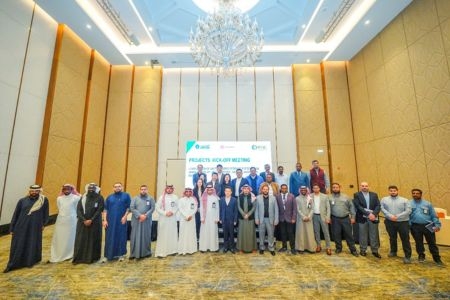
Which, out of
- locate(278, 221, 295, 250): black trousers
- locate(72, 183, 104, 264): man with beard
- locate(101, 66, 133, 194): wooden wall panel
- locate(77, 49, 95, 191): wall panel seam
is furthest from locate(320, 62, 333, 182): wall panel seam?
locate(77, 49, 95, 191): wall panel seam

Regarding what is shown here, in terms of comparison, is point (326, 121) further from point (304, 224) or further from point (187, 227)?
point (187, 227)

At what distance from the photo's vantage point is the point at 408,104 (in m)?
5.75

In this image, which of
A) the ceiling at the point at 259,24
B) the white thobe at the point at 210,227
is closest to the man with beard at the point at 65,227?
the white thobe at the point at 210,227

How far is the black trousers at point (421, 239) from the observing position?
3.39 metres

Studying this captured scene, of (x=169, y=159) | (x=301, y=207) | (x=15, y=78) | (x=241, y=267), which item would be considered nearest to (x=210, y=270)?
(x=241, y=267)

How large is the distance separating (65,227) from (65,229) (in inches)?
1.4

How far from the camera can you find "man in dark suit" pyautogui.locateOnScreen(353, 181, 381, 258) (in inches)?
149

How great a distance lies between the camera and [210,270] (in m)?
3.22

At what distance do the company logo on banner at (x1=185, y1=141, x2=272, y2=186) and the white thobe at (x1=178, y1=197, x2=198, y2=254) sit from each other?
9.83 ft

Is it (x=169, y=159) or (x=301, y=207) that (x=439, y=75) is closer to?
(x=301, y=207)

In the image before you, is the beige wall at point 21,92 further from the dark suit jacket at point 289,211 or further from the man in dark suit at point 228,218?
the dark suit jacket at point 289,211

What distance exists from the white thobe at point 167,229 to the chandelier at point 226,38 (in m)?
3.05

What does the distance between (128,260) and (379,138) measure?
7.61 m

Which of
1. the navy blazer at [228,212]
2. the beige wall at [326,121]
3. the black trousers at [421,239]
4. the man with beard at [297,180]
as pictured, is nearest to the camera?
the black trousers at [421,239]
